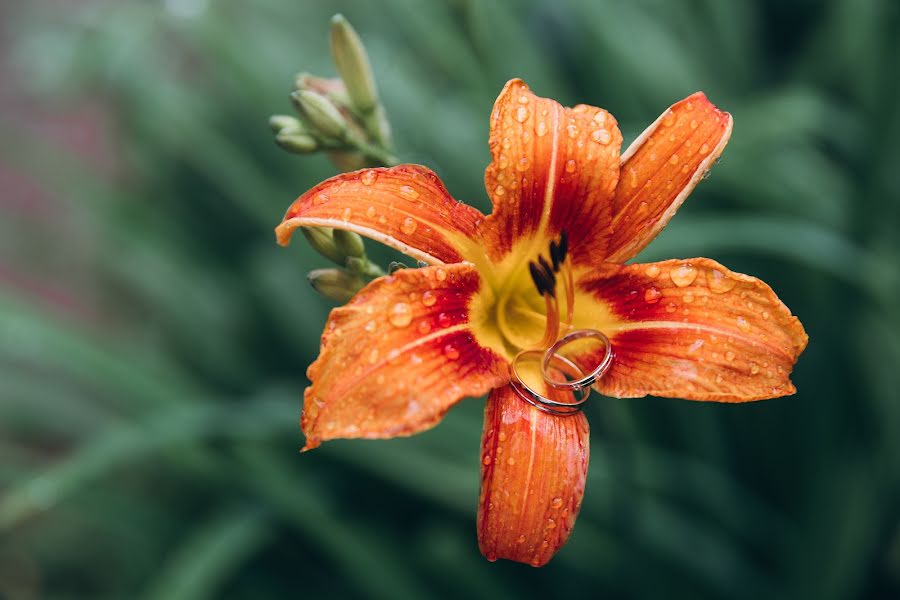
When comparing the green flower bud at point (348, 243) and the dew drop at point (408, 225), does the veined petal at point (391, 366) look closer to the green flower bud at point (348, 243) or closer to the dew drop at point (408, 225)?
the dew drop at point (408, 225)

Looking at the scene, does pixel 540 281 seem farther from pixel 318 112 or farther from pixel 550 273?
pixel 318 112

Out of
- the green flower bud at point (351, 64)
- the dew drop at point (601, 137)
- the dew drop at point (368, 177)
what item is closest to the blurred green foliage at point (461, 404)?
the green flower bud at point (351, 64)

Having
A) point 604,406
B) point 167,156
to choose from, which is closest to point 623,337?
point 604,406

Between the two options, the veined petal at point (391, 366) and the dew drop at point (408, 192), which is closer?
the veined petal at point (391, 366)

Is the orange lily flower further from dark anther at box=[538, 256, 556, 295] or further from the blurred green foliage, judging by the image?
the blurred green foliage

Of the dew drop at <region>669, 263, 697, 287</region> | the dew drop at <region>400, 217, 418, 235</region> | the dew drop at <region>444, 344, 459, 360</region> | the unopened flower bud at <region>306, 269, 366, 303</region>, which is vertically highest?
the dew drop at <region>400, 217, 418, 235</region>

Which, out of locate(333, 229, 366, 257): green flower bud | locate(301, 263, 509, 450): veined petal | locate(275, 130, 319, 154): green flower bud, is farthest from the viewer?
locate(275, 130, 319, 154): green flower bud

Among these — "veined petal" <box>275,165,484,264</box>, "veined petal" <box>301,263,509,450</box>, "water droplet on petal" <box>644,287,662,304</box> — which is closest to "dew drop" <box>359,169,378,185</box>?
"veined petal" <box>275,165,484,264</box>
